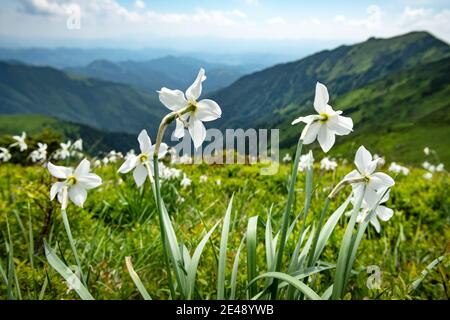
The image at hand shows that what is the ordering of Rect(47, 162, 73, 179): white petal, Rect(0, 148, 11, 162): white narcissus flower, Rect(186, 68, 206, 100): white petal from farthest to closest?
Rect(0, 148, 11, 162): white narcissus flower → Rect(47, 162, 73, 179): white petal → Rect(186, 68, 206, 100): white petal

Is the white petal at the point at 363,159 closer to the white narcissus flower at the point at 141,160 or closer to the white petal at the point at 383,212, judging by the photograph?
the white petal at the point at 383,212

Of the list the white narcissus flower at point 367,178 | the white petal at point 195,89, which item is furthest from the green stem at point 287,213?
the white petal at point 195,89

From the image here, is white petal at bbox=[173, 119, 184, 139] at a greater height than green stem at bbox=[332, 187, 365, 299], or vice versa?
white petal at bbox=[173, 119, 184, 139]

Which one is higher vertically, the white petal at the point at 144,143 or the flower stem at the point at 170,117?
the flower stem at the point at 170,117

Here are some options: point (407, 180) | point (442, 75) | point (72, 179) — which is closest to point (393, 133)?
point (442, 75)

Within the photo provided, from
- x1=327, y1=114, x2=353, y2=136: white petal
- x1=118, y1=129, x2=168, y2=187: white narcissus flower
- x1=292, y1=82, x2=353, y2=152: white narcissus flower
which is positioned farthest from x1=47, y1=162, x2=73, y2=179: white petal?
x1=327, y1=114, x2=353, y2=136: white petal

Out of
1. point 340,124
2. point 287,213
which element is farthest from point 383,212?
point 340,124

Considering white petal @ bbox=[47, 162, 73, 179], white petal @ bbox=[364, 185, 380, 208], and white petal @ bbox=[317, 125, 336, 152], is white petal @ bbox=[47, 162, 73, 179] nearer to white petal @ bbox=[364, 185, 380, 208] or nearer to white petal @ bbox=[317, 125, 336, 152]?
white petal @ bbox=[317, 125, 336, 152]
